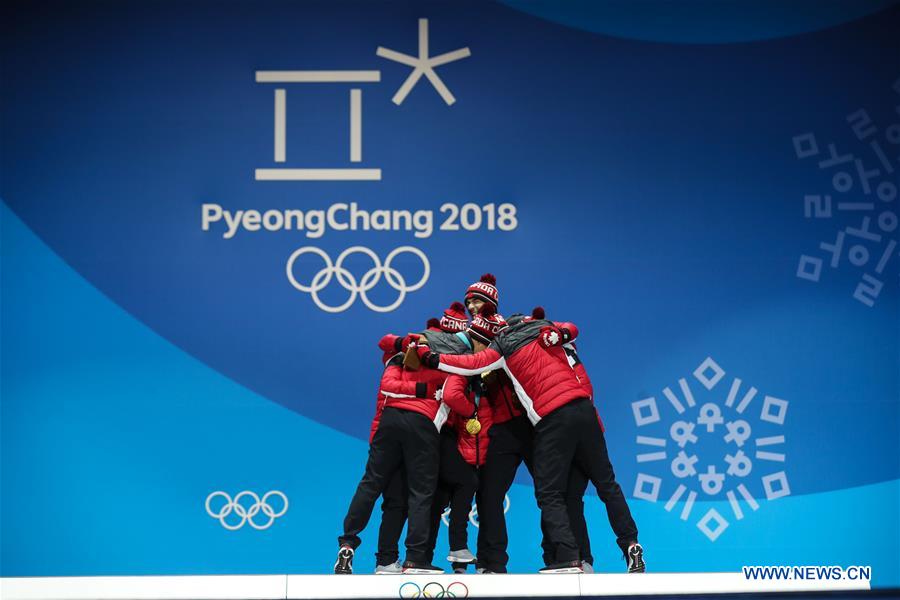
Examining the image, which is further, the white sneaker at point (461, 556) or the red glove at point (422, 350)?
the white sneaker at point (461, 556)

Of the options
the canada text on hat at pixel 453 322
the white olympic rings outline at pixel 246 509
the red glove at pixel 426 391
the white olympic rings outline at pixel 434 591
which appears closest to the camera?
the white olympic rings outline at pixel 434 591

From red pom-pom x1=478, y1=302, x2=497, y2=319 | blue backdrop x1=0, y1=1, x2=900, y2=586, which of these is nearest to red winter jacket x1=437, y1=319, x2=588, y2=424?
red pom-pom x1=478, y1=302, x2=497, y2=319

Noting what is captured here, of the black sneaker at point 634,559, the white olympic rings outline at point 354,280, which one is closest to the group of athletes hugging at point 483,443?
the black sneaker at point 634,559

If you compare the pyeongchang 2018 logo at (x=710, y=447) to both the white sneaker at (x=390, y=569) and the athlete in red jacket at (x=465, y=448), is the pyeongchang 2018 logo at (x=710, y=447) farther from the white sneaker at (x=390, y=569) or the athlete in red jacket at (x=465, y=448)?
the white sneaker at (x=390, y=569)

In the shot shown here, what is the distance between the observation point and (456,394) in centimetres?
628

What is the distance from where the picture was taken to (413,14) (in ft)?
27.5

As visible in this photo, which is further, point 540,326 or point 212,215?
point 212,215

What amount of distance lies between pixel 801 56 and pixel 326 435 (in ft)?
16.0

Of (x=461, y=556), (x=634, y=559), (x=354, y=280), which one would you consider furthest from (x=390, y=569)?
(x=354, y=280)

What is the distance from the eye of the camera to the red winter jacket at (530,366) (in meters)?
6.25

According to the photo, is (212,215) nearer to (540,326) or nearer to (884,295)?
(540,326)

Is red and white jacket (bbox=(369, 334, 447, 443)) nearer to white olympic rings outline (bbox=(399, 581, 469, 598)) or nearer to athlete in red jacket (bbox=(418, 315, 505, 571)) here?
athlete in red jacket (bbox=(418, 315, 505, 571))

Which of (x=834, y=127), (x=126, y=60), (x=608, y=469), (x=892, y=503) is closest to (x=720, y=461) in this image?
(x=892, y=503)

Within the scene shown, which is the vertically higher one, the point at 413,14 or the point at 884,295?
the point at 413,14
